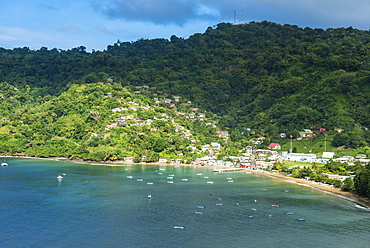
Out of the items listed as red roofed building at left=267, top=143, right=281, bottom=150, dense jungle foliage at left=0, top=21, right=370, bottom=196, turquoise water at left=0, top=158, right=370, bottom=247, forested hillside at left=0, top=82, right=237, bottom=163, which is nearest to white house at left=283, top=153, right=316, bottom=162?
red roofed building at left=267, top=143, right=281, bottom=150

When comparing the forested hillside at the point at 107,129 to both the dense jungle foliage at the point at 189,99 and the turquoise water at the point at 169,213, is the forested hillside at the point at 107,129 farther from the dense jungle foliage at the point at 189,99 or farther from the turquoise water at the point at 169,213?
the turquoise water at the point at 169,213

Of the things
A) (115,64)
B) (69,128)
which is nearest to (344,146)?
(69,128)

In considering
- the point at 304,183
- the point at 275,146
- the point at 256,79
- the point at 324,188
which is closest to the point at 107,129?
the point at 275,146

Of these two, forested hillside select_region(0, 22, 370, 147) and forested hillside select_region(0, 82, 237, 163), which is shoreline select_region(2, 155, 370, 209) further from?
Result: forested hillside select_region(0, 22, 370, 147)

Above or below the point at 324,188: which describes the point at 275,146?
above

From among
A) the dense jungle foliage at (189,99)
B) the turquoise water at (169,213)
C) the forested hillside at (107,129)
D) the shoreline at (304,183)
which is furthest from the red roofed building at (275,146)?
the turquoise water at (169,213)

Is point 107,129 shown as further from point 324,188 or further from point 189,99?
point 324,188
